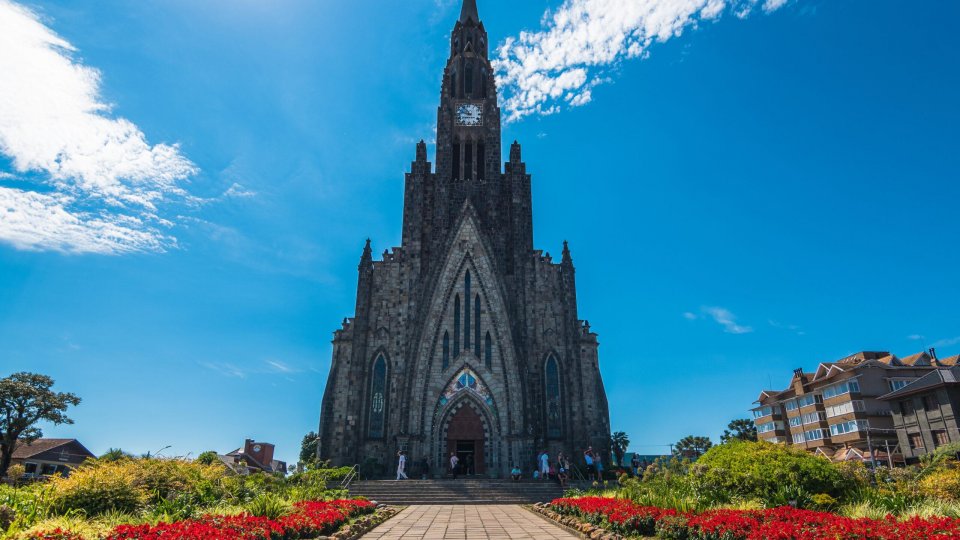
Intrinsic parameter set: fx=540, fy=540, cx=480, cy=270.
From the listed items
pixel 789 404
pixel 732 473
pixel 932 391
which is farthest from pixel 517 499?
pixel 789 404

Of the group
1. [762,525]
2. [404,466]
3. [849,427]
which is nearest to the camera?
[762,525]

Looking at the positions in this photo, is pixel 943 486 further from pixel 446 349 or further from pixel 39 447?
pixel 39 447

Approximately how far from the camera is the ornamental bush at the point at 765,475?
474 inches

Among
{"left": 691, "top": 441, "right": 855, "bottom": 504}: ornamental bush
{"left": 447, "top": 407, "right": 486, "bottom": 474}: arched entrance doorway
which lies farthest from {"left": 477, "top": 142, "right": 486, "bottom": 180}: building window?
{"left": 691, "top": 441, "right": 855, "bottom": 504}: ornamental bush

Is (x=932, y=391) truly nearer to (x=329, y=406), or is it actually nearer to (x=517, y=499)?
(x=517, y=499)

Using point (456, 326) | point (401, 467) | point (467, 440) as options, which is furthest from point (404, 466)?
point (456, 326)

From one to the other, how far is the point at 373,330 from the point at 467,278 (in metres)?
7.18

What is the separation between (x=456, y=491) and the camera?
84.1 ft

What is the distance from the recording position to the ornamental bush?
1204 cm

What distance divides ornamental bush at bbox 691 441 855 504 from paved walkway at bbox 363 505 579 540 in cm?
381

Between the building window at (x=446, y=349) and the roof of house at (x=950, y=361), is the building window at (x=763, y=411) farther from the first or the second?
the building window at (x=446, y=349)

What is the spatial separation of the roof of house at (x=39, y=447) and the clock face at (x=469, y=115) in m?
48.1

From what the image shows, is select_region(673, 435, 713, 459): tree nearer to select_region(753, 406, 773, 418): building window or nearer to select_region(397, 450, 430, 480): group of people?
select_region(753, 406, 773, 418): building window

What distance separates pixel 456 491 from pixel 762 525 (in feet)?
61.8
